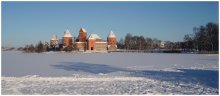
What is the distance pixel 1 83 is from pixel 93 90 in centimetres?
287

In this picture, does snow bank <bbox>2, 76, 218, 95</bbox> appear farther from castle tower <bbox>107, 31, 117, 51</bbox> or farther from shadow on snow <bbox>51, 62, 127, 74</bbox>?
castle tower <bbox>107, 31, 117, 51</bbox>

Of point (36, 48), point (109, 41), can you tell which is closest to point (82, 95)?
point (36, 48)

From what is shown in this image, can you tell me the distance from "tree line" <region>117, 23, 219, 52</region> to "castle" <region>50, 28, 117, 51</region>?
3.44 metres

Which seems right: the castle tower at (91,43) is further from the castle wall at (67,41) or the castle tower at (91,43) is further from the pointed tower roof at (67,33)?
the pointed tower roof at (67,33)

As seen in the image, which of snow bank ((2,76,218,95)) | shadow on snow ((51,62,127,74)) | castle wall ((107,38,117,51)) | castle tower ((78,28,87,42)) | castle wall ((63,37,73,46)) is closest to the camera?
snow bank ((2,76,218,95))

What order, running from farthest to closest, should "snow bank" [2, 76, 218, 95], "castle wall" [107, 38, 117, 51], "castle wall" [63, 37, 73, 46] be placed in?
"castle wall" [63, 37, 73, 46]
"castle wall" [107, 38, 117, 51]
"snow bank" [2, 76, 218, 95]

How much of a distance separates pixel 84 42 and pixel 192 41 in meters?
29.3

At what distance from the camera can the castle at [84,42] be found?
218ft

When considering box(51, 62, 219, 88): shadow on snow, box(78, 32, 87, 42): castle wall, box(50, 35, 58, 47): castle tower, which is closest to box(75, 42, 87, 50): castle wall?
box(78, 32, 87, 42): castle wall

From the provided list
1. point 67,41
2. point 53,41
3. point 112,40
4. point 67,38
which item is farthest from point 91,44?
point 53,41

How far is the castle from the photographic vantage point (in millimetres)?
66500

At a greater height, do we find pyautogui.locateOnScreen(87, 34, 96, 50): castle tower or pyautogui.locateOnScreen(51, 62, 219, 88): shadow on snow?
pyautogui.locateOnScreen(87, 34, 96, 50): castle tower

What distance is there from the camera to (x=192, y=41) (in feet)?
144

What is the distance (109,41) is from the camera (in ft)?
236
